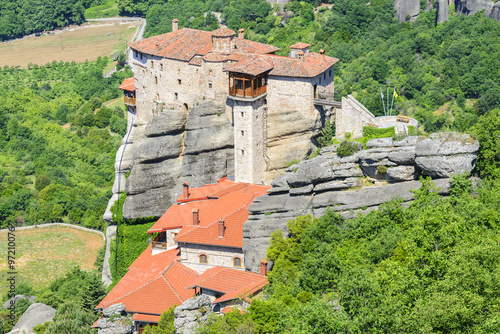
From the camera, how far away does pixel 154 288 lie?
1922 inches

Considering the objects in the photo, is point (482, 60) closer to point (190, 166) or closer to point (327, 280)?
point (190, 166)

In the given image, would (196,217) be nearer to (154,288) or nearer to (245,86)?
(154,288)

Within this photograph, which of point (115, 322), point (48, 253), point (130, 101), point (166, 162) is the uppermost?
point (130, 101)

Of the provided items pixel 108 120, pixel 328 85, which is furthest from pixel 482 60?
pixel 108 120

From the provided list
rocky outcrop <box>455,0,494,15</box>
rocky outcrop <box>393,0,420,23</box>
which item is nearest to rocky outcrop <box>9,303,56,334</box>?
rocky outcrop <box>393,0,420,23</box>

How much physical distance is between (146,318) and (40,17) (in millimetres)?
135510

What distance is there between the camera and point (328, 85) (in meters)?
57.5

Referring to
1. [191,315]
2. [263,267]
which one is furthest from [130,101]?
[191,315]

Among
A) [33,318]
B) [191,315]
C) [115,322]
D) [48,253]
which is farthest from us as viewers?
[48,253]

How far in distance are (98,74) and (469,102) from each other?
247 ft

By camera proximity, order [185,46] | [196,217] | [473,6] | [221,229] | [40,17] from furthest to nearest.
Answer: [40,17] < [473,6] < [185,46] < [196,217] < [221,229]

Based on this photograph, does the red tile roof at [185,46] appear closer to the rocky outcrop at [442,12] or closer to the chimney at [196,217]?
the chimney at [196,217]

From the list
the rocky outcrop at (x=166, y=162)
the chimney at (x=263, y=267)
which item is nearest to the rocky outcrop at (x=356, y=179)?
the chimney at (x=263, y=267)

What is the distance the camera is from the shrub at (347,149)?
4634 cm
